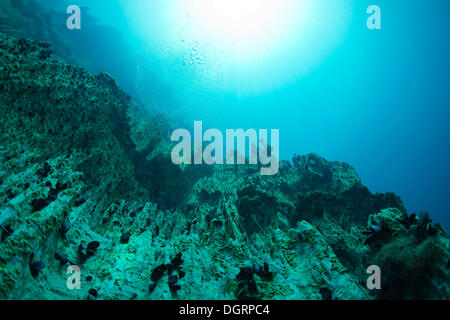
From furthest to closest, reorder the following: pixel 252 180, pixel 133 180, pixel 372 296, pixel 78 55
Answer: pixel 78 55 → pixel 252 180 → pixel 133 180 → pixel 372 296

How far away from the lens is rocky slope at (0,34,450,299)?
737cm

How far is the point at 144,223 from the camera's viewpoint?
13.8 meters

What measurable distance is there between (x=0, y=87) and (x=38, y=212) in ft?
26.3

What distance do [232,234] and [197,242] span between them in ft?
7.01

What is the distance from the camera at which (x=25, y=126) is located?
37.7 feet

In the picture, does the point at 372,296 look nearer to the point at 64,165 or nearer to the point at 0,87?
the point at 64,165

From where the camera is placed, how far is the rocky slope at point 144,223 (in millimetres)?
7371

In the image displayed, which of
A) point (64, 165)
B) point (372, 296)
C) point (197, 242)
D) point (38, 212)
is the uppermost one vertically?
point (64, 165)

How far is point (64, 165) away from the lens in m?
12.7

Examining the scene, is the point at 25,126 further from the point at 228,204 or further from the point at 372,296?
the point at 372,296
